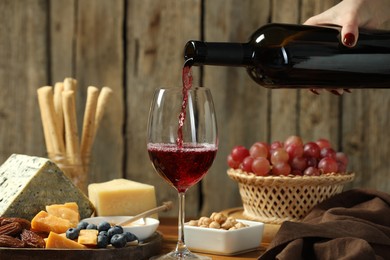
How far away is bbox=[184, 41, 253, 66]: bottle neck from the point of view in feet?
4.07

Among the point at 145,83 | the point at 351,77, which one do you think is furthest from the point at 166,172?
the point at 145,83

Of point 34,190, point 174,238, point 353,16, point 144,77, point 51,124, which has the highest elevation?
point 353,16

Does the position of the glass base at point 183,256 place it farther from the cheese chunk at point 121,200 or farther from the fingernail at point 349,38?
the fingernail at point 349,38

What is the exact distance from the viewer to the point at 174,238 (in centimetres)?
155

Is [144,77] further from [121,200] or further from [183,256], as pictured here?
[183,256]

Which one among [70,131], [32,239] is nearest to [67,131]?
[70,131]

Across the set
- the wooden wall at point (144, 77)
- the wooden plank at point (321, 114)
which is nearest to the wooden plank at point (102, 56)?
the wooden wall at point (144, 77)

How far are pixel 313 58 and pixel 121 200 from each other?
47cm

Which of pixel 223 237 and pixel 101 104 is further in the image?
pixel 101 104

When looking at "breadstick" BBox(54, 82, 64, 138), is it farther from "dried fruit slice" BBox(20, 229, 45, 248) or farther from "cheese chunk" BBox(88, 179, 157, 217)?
"dried fruit slice" BBox(20, 229, 45, 248)

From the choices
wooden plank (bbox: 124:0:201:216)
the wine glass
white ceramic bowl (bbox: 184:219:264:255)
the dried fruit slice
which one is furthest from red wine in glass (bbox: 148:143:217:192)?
wooden plank (bbox: 124:0:201:216)

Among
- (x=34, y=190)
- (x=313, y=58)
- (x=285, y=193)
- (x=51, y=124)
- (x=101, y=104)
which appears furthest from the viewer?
(x=101, y=104)

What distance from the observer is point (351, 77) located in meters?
1.39

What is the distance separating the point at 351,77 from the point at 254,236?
1.08 feet
